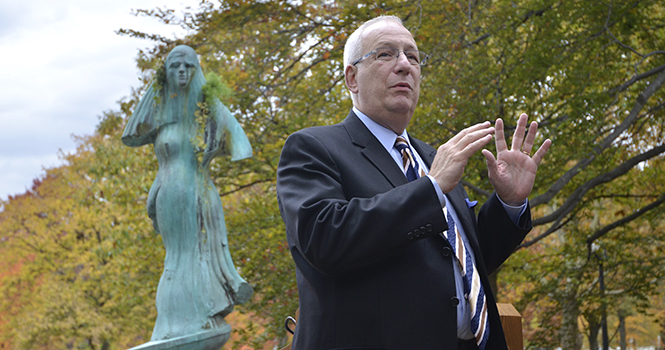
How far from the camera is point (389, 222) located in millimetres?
1608

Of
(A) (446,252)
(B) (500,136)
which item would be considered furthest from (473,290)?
(B) (500,136)

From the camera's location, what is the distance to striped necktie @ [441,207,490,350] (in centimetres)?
183

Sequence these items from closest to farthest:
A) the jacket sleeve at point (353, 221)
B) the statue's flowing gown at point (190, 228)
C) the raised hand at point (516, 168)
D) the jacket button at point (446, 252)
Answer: the jacket sleeve at point (353, 221), the jacket button at point (446, 252), the raised hand at point (516, 168), the statue's flowing gown at point (190, 228)

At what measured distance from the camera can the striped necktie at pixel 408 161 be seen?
6.52ft

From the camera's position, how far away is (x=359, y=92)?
2137 millimetres

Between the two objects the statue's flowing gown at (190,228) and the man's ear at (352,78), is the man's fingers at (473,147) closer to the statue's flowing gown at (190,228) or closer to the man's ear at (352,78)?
the man's ear at (352,78)

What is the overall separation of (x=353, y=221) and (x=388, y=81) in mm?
637

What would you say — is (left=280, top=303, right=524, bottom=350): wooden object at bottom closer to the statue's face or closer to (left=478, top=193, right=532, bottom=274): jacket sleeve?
(left=478, top=193, right=532, bottom=274): jacket sleeve

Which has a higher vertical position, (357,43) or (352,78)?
(357,43)

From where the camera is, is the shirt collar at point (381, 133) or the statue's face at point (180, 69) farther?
the statue's face at point (180, 69)

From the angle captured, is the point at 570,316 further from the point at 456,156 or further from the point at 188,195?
the point at 456,156

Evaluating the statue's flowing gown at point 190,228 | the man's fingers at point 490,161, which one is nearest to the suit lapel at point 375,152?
the man's fingers at point 490,161

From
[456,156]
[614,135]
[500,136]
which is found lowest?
[456,156]

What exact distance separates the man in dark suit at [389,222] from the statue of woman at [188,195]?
3622 millimetres
